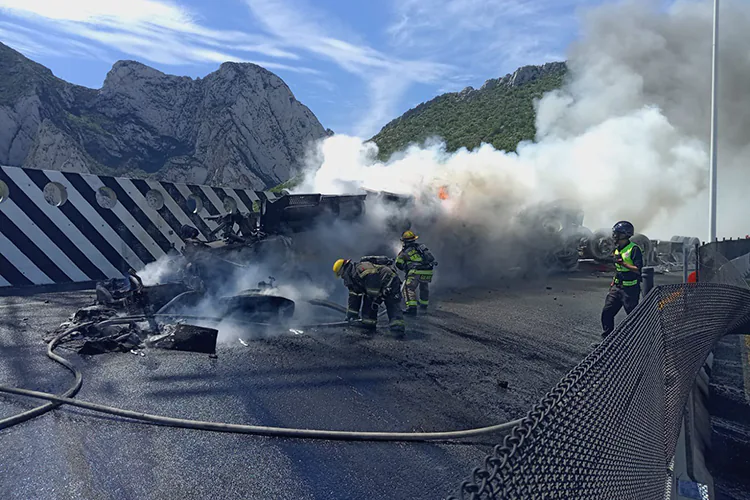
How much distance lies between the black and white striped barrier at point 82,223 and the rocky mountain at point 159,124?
84.8ft

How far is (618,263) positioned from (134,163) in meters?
36.7

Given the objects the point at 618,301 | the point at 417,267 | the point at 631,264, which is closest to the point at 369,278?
the point at 417,267

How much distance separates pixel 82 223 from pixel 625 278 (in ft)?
31.0

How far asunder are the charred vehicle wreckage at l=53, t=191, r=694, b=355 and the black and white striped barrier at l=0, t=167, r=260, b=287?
111 centimetres

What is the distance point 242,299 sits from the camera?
277 inches

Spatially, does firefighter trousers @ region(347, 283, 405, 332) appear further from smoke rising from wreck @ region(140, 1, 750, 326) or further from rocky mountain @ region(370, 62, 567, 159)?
rocky mountain @ region(370, 62, 567, 159)

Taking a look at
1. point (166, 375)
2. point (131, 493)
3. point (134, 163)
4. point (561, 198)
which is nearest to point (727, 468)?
point (131, 493)

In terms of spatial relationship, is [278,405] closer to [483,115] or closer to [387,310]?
[387,310]

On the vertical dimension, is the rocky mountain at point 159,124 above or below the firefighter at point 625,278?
above

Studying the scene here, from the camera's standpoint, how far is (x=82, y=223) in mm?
9406

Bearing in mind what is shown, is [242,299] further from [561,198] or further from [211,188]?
[561,198]

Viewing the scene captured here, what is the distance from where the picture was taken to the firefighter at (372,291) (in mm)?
6910

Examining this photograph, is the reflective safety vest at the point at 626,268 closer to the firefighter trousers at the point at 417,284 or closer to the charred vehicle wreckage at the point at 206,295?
the firefighter trousers at the point at 417,284

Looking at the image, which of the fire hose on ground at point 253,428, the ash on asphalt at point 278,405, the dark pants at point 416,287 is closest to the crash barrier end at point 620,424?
the fire hose on ground at point 253,428
